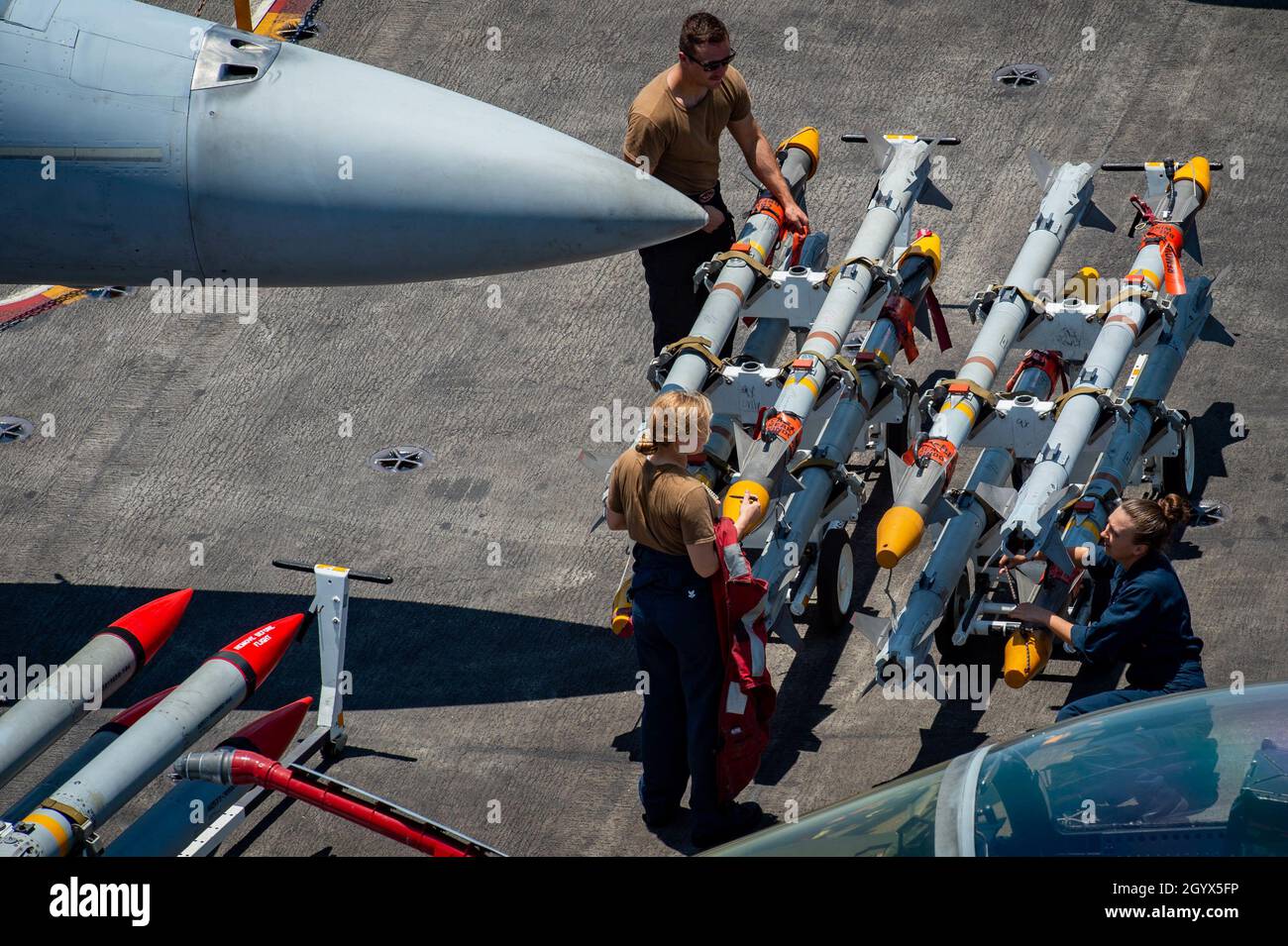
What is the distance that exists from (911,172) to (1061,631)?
11.8 feet

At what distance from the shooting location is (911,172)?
9.96 m

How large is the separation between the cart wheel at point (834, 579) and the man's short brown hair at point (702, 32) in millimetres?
2826

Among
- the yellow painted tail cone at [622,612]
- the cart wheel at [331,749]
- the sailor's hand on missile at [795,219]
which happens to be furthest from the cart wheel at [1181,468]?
the cart wheel at [331,749]

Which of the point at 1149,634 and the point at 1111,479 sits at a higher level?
the point at 1111,479

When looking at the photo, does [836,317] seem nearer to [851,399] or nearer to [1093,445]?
[851,399]

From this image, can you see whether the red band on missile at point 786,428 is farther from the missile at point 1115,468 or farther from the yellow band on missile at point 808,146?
the yellow band on missile at point 808,146

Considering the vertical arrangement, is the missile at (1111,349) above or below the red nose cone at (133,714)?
above

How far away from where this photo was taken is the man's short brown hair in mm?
9273

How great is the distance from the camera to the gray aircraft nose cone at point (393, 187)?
7555mm

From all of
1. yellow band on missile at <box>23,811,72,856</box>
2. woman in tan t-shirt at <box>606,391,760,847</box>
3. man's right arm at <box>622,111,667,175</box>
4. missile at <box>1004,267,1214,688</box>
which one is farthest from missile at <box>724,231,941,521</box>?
yellow band on missile at <box>23,811,72,856</box>

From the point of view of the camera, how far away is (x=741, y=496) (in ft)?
26.7

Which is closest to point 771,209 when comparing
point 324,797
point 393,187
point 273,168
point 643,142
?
point 643,142

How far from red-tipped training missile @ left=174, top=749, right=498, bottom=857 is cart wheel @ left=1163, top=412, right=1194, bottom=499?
4413 millimetres

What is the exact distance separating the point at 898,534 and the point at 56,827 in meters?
3.86
